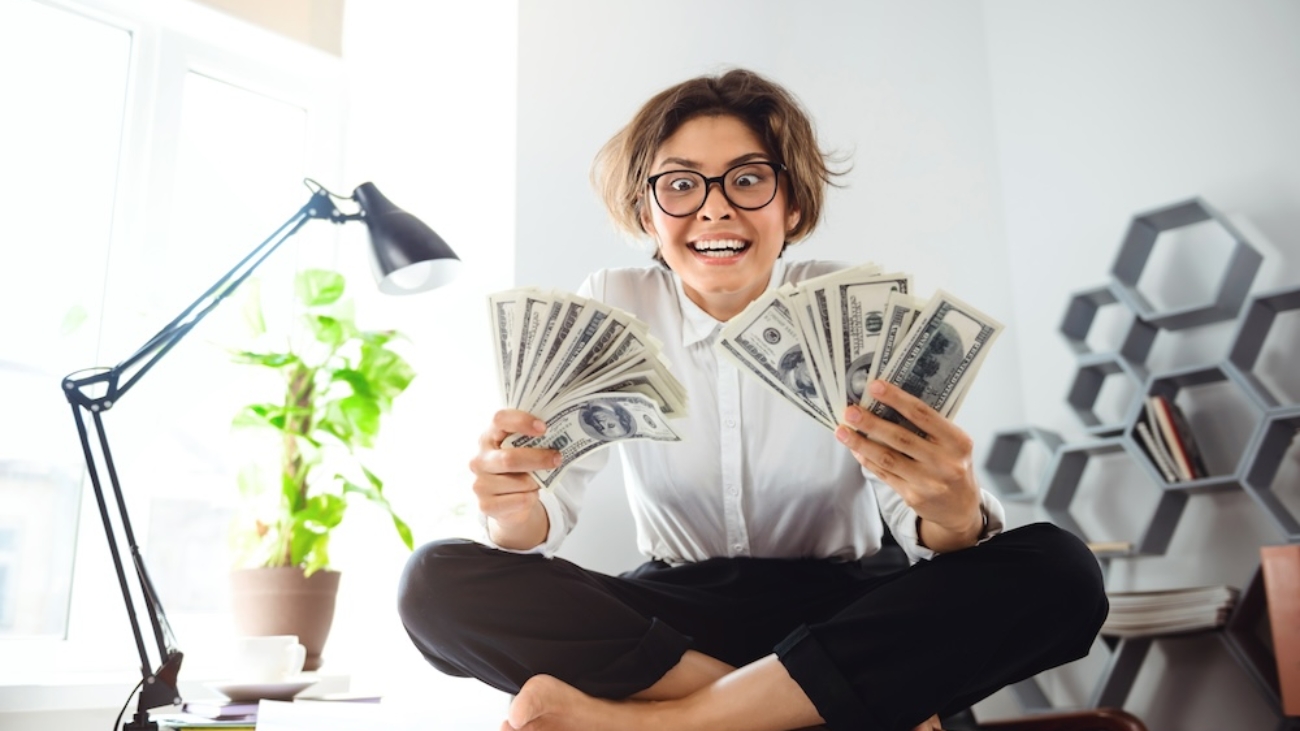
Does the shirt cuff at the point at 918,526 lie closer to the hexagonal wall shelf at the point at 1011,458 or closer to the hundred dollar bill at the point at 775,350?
the hundred dollar bill at the point at 775,350

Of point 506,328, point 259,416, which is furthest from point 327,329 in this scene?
point 506,328

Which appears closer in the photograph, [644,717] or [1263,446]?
[644,717]

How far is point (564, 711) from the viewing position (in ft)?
3.95

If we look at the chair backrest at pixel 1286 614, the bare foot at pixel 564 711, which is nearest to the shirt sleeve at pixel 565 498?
the bare foot at pixel 564 711

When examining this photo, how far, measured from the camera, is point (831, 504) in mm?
1553

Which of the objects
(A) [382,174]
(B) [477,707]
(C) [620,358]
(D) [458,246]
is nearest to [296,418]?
(D) [458,246]

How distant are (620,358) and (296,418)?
105cm

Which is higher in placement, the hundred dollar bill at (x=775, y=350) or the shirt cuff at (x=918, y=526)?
the hundred dollar bill at (x=775, y=350)

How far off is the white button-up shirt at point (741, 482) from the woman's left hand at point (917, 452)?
Answer: 27 centimetres

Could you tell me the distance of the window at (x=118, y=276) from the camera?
6.57 ft

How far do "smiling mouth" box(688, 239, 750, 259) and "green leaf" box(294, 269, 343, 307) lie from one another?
86 centimetres

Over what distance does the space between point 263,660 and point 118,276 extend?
1.03m

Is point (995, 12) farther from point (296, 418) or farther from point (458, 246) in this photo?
point (296, 418)

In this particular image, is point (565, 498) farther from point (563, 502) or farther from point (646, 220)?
point (646, 220)
